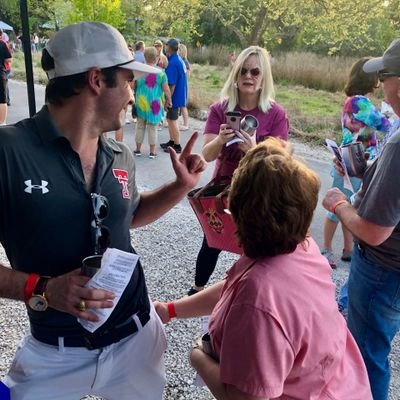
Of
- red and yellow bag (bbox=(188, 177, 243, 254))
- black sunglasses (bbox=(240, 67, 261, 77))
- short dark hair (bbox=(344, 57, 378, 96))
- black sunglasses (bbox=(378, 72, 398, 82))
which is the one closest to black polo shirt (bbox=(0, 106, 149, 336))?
red and yellow bag (bbox=(188, 177, 243, 254))

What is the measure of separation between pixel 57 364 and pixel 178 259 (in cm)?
270

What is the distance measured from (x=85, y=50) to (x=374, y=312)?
5.55ft

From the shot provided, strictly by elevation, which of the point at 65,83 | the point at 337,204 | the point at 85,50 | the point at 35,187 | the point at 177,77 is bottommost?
the point at 177,77

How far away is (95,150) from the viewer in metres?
1.70

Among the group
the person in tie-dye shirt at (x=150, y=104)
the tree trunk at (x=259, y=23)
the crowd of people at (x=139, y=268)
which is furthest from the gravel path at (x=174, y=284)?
the tree trunk at (x=259, y=23)

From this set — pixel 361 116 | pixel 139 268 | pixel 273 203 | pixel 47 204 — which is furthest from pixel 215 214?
pixel 361 116

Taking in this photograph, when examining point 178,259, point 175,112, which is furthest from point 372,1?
point 178,259

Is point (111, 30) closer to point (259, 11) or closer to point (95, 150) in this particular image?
point (95, 150)

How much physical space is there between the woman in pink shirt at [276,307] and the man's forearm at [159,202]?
68 cm

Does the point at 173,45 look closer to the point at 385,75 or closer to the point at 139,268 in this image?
the point at 385,75

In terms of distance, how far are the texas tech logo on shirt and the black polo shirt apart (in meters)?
0.04

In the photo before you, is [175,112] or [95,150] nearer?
[95,150]

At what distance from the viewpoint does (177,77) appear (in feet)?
27.9

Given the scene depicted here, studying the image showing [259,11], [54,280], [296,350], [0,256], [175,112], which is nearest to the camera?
[296,350]
